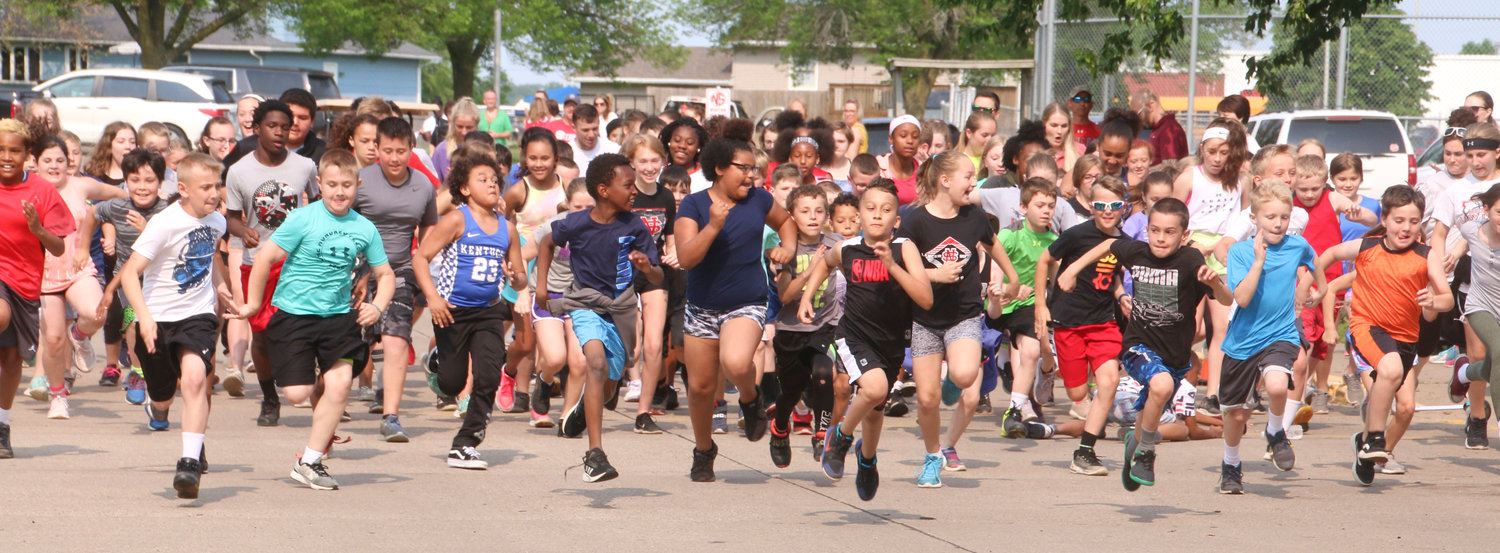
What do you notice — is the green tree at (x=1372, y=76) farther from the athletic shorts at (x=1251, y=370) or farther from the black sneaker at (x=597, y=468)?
the black sneaker at (x=597, y=468)

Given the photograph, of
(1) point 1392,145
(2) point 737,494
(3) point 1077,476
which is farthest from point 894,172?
(1) point 1392,145

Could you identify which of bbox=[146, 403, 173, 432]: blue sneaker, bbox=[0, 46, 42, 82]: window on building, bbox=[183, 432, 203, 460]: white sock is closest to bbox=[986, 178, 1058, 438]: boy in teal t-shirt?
bbox=[183, 432, 203, 460]: white sock

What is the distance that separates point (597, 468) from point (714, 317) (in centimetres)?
92

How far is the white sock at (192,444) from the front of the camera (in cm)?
658

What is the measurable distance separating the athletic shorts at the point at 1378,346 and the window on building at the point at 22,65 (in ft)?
181

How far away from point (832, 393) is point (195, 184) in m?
3.27

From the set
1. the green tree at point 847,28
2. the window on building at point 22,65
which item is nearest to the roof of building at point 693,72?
the green tree at point 847,28

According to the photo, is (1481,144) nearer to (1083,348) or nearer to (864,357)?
(1083,348)

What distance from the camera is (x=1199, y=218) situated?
10.1 metres

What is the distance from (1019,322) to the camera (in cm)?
891

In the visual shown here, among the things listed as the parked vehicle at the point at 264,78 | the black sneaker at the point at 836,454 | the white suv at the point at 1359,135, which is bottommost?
the black sneaker at the point at 836,454

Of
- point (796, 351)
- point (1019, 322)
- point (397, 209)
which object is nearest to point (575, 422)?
point (796, 351)

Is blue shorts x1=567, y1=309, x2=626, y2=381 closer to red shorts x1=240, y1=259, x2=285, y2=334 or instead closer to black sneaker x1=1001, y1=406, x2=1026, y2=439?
red shorts x1=240, y1=259, x2=285, y2=334

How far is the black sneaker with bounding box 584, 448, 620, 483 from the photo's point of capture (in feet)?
22.7
